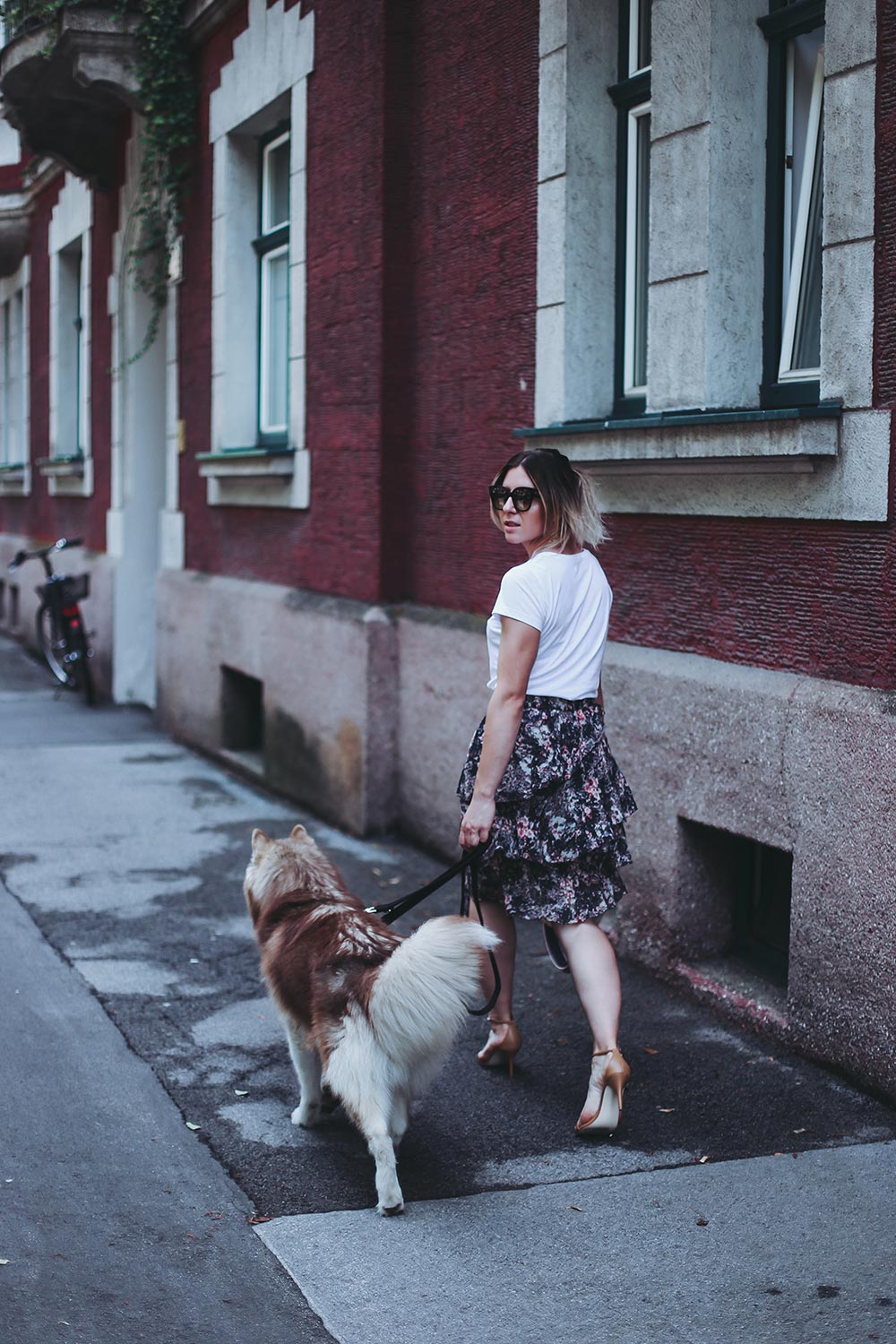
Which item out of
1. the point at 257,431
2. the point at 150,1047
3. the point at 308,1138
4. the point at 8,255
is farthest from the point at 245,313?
the point at 8,255

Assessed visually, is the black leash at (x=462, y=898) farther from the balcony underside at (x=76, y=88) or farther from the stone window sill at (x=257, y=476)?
the balcony underside at (x=76, y=88)

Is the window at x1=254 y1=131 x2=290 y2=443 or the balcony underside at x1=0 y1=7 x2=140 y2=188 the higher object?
the balcony underside at x1=0 y1=7 x2=140 y2=188

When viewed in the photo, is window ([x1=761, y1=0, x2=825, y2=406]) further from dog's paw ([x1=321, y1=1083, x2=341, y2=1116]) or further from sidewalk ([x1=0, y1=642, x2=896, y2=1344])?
dog's paw ([x1=321, y1=1083, x2=341, y2=1116])

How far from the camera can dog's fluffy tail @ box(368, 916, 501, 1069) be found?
3.68 metres

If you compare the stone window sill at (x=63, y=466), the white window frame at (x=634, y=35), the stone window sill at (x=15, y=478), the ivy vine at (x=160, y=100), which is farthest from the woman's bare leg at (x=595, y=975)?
the stone window sill at (x=15, y=478)

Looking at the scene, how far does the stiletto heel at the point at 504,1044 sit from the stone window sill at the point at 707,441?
78.5 inches

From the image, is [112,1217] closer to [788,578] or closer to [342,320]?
[788,578]

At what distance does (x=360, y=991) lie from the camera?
12.8 feet

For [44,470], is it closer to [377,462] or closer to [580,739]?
[377,462]

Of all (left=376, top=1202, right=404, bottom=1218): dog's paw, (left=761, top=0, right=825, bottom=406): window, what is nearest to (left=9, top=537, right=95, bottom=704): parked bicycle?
(left=761, top=0, right=825, bottom=406): window

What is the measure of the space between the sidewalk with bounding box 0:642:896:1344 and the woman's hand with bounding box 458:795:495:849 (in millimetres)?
860

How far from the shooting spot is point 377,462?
8.20 meters

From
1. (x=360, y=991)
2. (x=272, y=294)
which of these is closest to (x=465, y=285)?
(x=272, y=294)

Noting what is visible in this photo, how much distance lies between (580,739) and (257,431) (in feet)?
21.7
